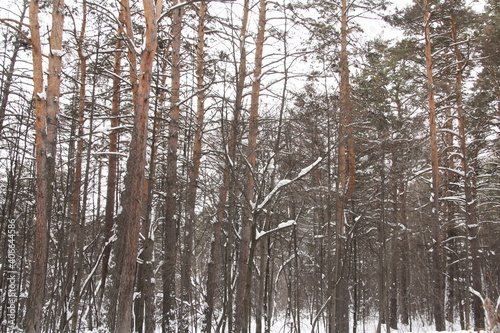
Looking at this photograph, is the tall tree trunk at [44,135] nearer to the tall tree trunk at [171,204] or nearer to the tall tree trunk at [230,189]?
the tall tree trunk at [171,204]

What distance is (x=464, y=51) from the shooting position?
14461 mm

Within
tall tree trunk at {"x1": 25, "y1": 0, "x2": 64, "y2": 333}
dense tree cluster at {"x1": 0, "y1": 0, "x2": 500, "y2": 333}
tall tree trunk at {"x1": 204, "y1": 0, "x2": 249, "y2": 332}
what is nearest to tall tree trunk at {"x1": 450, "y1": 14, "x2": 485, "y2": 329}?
dense tree cluster at {"x1": 0, "y1": 0, "x2": 500, "y2": 333}

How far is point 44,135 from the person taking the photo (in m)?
7.90

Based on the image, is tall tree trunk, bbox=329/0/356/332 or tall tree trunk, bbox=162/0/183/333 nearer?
tall tree trunk, bbox=162/0/183/333

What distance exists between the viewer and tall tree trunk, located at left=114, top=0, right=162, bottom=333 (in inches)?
251

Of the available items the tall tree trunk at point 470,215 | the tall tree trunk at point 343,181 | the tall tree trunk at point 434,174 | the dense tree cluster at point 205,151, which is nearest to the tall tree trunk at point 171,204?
the dense tree cluster at point 205,151

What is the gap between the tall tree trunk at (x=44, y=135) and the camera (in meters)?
7.36

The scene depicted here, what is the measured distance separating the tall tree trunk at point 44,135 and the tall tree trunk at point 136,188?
162 centimetres

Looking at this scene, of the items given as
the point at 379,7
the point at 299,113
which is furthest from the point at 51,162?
the point at 379,7

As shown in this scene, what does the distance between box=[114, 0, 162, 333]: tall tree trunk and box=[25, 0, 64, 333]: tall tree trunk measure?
63.7 inches

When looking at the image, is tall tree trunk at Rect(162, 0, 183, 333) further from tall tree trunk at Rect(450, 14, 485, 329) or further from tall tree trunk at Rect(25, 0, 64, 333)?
tall tree trunk at Rect(450, 14, 485, 329)

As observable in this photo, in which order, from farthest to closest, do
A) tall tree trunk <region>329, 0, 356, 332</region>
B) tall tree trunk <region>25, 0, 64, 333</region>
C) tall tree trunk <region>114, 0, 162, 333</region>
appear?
tall tree trunk <region>329, 0, 356, 332</region> → tall tree trunk <region>25, 0, 64, 333</region> → tall tree trunk <region>114, 0, 162, 333</region>

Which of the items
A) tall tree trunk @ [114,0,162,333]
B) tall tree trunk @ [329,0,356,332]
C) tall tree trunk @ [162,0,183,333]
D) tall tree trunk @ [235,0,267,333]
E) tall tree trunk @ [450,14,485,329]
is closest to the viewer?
tall tree trunk @ [114,0,162,333]

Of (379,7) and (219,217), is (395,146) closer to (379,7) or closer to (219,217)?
(379,7)
